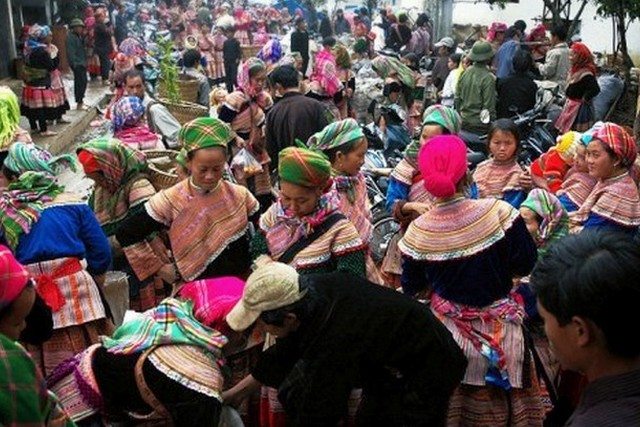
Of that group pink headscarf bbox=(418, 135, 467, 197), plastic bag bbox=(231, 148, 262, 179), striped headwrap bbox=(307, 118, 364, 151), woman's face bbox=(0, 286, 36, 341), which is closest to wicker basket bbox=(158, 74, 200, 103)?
plastic bag bbox=(231, 148, 262, 179)

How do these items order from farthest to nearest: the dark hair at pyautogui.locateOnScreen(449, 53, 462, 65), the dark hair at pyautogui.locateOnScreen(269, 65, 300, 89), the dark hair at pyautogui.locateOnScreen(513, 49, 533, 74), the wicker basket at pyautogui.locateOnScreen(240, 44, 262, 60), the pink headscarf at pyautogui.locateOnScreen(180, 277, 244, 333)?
1. the wicker basket at pyautogui.locateOnScreen(240, 44, 262, 60)
2. the dark hair at pyautogui.locateOnScreen(449, 53, 462, 65)
3. the dark hair at pyautogui.locateOnScreen(513, 49, 533, 74)
4. the dark hair at pyautogui.locateOnScreen(269, 65, 300, 89)
5. the pink headscarf at pyautogui.locateOnScreen(180, 277, 244, 333)

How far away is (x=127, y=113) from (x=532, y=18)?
16603 millimetres

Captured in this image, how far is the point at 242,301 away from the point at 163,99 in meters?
5.87

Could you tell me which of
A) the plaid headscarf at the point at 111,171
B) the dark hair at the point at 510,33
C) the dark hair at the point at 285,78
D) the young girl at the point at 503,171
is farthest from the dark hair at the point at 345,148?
the dark hair at the point at 510,33

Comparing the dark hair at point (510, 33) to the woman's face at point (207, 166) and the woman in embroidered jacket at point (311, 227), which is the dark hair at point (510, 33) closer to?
the woman's face at point (207, 166)

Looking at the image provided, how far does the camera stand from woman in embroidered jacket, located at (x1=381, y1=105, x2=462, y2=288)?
13.9ft

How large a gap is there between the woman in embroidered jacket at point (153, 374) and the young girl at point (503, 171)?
8.17 ft

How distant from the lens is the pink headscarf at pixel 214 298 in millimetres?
2889

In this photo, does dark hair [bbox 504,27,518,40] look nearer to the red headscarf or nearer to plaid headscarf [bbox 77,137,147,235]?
the red headscarf

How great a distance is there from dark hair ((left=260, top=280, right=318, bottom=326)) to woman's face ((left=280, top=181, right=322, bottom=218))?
0.83 meters

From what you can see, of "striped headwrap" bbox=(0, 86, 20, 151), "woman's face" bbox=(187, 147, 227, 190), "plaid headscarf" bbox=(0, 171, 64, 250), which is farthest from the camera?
"striped headwrap" bbox=(0, 86, 20, 151)

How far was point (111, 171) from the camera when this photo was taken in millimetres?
4254

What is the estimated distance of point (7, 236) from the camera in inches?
135

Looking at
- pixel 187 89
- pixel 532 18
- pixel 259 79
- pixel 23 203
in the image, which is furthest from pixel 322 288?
pixel 532 18
